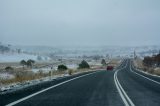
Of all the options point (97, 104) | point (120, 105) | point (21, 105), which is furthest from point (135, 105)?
point (21, 105)

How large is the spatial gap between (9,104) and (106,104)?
3.53 m

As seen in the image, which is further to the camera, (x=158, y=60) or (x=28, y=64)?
(x=28, y=64)

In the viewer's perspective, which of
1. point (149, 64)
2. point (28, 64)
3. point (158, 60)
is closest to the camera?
point (158, 60)

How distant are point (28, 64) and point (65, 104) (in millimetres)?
124654

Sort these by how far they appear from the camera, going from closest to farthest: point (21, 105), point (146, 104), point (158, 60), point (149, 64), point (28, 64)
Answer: point (21, 105), point (146, 104), point (158, 60), point (149, 64), point (28, 64)

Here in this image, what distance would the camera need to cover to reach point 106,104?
1248cm

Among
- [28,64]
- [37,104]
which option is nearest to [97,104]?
[37,104]

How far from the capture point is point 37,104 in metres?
12.1

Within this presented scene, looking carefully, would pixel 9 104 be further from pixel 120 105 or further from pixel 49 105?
pixel 120 105

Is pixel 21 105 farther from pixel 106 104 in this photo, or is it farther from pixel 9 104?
pixel 106 104

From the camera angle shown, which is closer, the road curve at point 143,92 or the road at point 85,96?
the road at point 85,96

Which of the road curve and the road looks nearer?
the road

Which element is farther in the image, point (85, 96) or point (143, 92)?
point (143, 92)

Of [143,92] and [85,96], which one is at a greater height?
[85,96]
